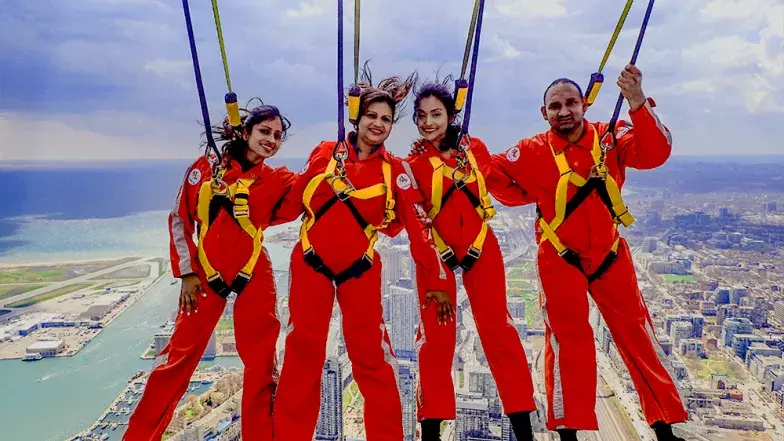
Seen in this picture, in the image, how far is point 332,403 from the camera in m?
5.16

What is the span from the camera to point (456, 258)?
2197 millimetres

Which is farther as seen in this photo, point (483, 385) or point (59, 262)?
point (59, 262)

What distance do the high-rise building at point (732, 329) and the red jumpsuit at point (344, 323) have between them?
11.2 m

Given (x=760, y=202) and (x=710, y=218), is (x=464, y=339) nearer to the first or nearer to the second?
(x=710, y=218)

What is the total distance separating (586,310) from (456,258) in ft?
1.85

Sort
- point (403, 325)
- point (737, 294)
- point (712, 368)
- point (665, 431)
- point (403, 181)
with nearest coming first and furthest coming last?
point (665, 431) → point (403, 181) → point (403, 325) → point (712, 368) → point (737, 294)

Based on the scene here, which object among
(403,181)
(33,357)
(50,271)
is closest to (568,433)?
(403,181)

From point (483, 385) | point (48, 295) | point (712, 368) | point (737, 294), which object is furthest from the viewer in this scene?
point (48, 295)

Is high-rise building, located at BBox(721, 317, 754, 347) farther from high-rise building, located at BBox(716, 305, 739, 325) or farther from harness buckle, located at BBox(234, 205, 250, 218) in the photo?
harness buckle, located at BBox(234, 205, 250, 218)

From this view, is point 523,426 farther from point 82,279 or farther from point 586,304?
point 82,279

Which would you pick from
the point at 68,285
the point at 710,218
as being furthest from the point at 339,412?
the point at 710,218

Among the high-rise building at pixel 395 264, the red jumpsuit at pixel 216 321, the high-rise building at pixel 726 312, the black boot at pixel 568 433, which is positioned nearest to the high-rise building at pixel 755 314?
the high-rise building at pixel 726 312

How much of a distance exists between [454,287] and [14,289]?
57.5ft

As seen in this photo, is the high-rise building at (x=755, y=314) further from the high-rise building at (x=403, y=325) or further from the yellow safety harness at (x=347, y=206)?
the yellow safety harness at (x=347, y=206)
